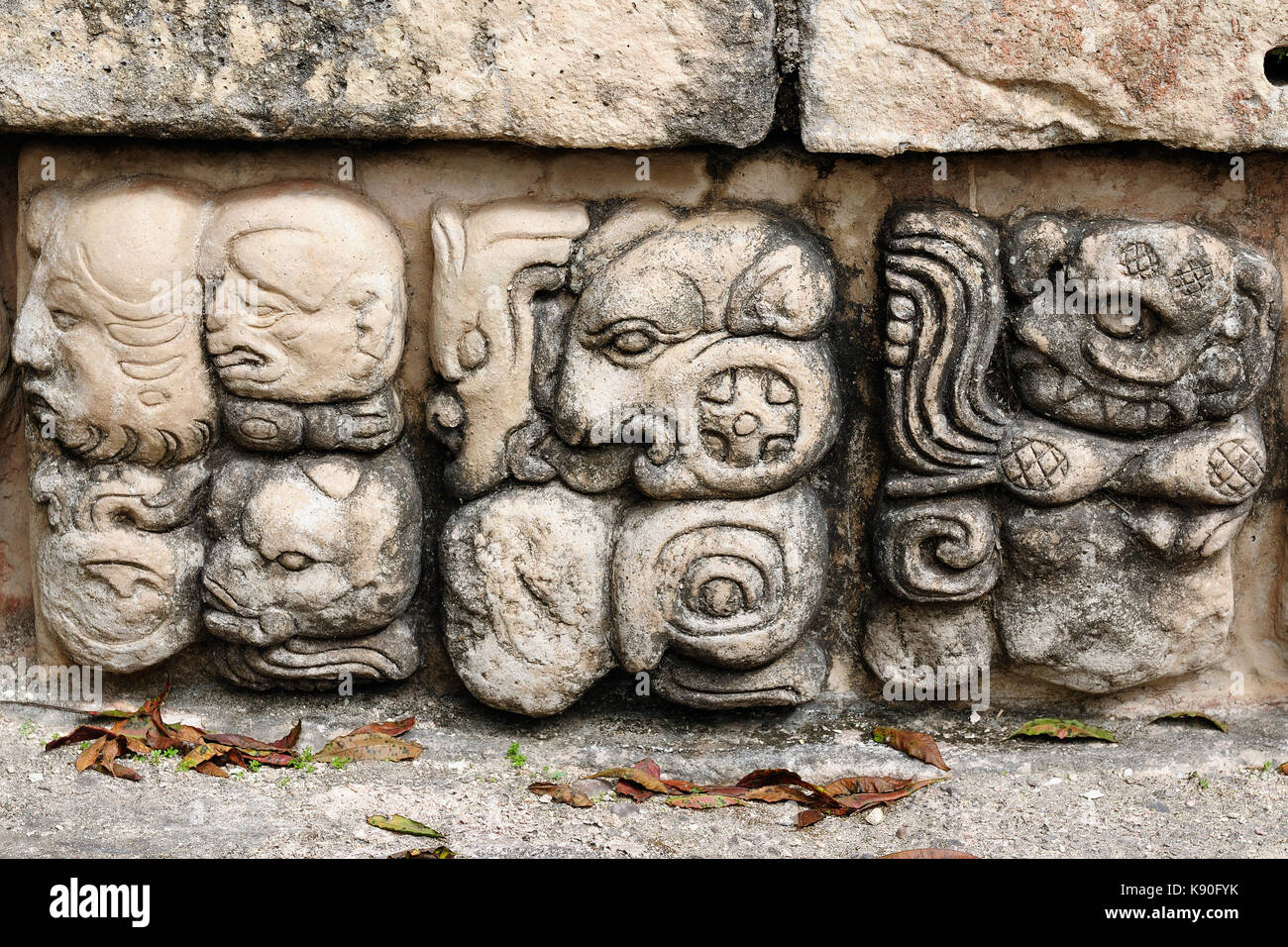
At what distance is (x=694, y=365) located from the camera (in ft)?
10.7

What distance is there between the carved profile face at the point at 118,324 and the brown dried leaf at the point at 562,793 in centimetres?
104

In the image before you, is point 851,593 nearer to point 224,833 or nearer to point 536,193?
point 536,193

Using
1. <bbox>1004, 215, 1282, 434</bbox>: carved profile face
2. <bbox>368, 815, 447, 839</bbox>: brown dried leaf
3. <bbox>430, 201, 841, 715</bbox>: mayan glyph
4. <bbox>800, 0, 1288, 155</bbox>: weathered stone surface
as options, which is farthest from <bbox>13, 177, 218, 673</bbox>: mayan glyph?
<bbox>1004, 215, 1282, 434</bbox>: carved profile face

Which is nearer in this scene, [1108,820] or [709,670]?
[1108,820]

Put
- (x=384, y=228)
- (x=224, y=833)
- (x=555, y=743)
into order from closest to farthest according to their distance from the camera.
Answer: (x=224, y=833) → (x=384, y=228) → (x=555, y=743)

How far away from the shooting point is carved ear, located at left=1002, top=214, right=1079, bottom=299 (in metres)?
3.26

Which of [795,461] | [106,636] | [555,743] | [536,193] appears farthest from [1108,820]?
[106,636]

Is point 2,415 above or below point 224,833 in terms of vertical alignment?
above

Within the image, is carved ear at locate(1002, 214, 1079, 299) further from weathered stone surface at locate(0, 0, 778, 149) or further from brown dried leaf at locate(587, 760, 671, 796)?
brown dried leaf at locate(587, 760, 671, 796)

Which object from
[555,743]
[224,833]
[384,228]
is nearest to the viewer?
[224,833]

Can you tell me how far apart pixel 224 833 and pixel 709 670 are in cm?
109

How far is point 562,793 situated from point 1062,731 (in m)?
1.15

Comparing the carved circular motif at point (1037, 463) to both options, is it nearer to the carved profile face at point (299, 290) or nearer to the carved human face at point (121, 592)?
the carved profile face at point (299, 290)

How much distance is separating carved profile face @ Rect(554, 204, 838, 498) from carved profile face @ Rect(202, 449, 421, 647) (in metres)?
0.45
